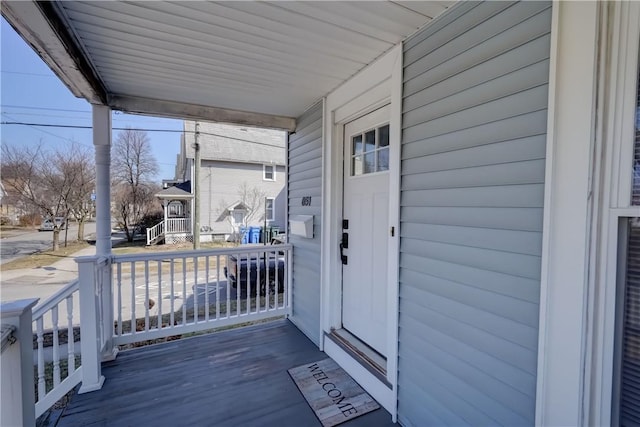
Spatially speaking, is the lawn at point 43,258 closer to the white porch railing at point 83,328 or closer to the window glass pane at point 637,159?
the white porch railing at point 83,328

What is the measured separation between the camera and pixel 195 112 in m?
3.03

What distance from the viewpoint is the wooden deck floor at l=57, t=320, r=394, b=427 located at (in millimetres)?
1946

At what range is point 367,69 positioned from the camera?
7.19 ft

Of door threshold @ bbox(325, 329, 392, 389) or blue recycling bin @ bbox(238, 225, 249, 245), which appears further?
blue recycling bin @ bbox(238, 225, 249, 245)

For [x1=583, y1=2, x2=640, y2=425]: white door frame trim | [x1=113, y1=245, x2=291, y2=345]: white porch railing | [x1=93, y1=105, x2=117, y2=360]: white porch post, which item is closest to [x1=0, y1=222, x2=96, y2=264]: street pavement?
[x1=113, y1=245, x2=291, y2=345]: white porch railing

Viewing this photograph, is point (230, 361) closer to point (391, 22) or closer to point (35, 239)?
point (391, 22)

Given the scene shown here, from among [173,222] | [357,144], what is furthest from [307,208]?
[173,222]

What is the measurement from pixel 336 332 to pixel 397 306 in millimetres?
1059

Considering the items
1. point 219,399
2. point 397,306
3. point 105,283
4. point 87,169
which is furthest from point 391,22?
point 87,169

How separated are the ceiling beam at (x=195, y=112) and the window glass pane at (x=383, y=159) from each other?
1.53 meters

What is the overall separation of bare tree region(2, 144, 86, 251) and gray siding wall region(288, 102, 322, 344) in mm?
10632

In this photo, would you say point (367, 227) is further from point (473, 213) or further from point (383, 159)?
point (473, 213)

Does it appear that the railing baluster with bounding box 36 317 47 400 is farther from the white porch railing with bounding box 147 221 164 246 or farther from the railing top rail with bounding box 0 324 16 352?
the white porch railing with bounding box 147 221 164 246

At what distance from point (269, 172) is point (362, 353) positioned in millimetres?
12607
